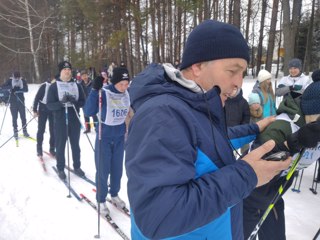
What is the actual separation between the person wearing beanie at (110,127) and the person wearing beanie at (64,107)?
1.17 metres

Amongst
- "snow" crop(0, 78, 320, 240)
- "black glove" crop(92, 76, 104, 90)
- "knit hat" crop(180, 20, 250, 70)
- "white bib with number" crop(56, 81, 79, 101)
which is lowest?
"snow" crop(0, 78, 320, 240)

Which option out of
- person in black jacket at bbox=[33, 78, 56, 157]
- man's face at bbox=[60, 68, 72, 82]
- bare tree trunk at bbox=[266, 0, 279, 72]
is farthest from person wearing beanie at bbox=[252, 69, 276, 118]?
bare tree trunk at bbox=[266, 0, 279, 72]

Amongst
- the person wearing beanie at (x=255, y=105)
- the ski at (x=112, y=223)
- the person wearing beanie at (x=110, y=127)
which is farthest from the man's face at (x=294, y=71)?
the ski at (x=112, y=223)

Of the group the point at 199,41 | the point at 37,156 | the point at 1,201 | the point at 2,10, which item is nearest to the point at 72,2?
the point at 2,10

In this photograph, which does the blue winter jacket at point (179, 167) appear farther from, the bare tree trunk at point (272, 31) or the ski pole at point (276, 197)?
the bare tree trunk at point (272, 31)

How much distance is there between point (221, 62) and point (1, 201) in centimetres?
463

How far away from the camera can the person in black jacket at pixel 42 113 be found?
6812 mm

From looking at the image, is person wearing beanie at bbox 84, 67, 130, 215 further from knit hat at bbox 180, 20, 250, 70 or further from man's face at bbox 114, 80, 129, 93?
knit hat at bbox 180, 20, 250, 70

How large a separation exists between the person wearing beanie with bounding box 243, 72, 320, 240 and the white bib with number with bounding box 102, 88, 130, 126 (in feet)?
8.08

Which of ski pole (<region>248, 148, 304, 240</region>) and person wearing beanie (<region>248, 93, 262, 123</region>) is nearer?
ski pole (<region>248, 148, 304, 240</region>)

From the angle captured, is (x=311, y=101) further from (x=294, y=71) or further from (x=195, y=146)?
(x=294, y=71)

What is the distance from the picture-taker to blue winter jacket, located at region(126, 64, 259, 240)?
1.01 m

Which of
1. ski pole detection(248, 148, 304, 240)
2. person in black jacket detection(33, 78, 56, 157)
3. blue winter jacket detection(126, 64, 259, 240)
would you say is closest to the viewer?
blue winter jacket detection(126, 64, 259, 240)

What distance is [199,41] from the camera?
1.33m
